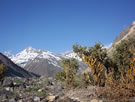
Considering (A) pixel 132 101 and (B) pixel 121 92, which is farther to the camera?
(B) pixel 121 92

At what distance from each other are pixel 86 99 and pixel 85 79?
6.42 metres

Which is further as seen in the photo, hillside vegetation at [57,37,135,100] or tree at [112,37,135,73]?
tree at [112,37,135,73]

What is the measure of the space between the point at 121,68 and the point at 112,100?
Answer: 1226 cm

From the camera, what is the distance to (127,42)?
70.0 ft

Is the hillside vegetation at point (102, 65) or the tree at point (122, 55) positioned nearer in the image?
the hillside vegetation at point (102, 65)

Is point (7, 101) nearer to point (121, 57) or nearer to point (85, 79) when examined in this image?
point (85, 79)

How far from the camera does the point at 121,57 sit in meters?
21.0

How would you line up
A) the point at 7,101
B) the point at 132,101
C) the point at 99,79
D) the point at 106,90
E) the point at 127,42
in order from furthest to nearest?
the point at 127,42 → the point at 99,79 → the point at 106,90 → the point at 7,101 → the point at 132,101

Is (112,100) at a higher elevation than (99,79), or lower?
lower

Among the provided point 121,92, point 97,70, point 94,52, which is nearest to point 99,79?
point 97,70

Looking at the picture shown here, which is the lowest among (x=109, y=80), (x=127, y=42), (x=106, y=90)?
(x=106, y=90)

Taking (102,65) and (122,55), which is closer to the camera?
(102,65)

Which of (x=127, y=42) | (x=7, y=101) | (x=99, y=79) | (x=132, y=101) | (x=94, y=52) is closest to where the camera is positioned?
(x=132, y=101)

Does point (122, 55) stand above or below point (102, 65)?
above
